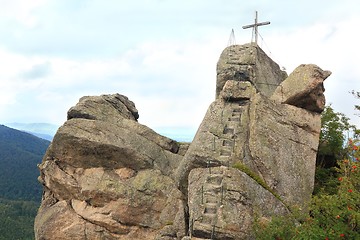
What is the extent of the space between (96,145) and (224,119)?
10621 millimetres

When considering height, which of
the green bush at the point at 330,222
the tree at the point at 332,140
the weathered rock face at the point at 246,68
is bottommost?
the green bush at the point at 330,222

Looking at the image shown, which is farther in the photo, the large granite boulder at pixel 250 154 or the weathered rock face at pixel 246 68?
the weathered rock face at pixel 246 68

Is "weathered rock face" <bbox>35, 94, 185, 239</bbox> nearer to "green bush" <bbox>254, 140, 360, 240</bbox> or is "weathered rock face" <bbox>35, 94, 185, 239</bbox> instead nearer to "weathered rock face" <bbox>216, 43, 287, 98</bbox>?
"weathered rock face" <bbox>216, 43, 287, 98</bbox>

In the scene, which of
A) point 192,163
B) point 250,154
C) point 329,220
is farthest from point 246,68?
point 329,220

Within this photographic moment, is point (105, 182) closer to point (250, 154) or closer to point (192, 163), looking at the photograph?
point (192, 163)

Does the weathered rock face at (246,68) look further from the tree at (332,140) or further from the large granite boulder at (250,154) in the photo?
the tree at (332,140)

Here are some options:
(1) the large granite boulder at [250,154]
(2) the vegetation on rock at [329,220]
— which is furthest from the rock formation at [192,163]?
(2) the vegetation on rock at [329,220]

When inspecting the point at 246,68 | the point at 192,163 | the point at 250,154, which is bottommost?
the point at 192,163

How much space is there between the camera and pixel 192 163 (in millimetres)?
25859

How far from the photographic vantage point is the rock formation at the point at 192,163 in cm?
2338

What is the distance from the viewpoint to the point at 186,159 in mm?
26656

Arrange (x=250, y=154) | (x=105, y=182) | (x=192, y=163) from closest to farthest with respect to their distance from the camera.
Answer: (x=250, y=154) → (x=192, y=163) → (x=105, y=182)

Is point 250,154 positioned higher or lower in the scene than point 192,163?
higher

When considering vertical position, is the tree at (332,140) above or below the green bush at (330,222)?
above
